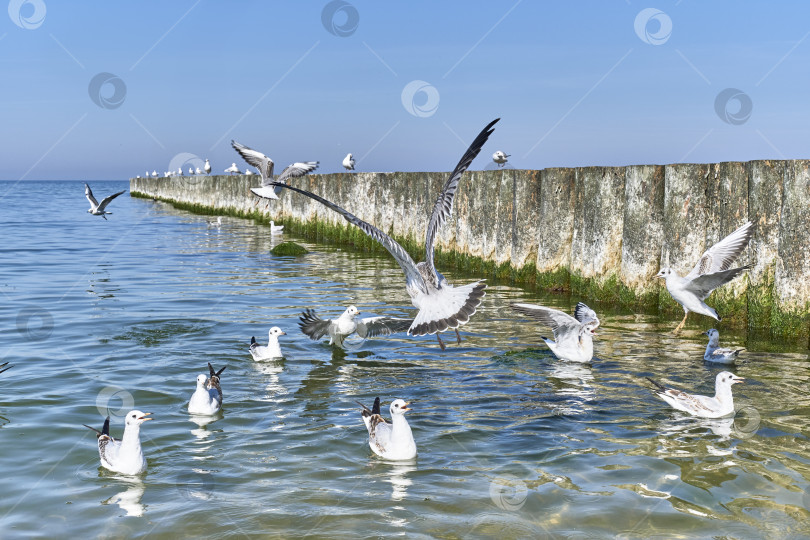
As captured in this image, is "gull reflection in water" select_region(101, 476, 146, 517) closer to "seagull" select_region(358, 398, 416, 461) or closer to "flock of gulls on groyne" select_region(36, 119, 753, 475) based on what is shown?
"flock of gulls on groyne" select_region(36, 119, 753, 475)

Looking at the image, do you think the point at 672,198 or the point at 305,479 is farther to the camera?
the point at 672,198

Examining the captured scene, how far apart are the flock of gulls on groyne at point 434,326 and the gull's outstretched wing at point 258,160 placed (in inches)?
371

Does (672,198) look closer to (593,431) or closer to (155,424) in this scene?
(593,431)

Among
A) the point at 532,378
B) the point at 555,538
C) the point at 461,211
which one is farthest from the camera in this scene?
the point at 461,211

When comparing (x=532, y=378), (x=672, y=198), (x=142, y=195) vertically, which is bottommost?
(x=532, y=378)

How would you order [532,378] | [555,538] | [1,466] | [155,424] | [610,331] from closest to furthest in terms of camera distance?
[555,538] → [1,466] → [155,424] → [532,378] → [610,331]

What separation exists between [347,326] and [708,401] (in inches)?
183

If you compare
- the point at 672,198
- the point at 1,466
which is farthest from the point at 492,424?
the point at 672,198

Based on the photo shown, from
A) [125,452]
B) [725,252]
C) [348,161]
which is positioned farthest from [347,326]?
[348,161]

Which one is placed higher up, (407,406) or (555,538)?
(407,406)

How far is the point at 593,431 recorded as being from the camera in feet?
23.2

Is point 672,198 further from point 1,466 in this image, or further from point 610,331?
point 1,466

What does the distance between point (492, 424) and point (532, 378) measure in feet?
6.13

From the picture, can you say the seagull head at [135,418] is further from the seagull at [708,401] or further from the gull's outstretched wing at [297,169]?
the gull's outstretched wing at [297,169]
